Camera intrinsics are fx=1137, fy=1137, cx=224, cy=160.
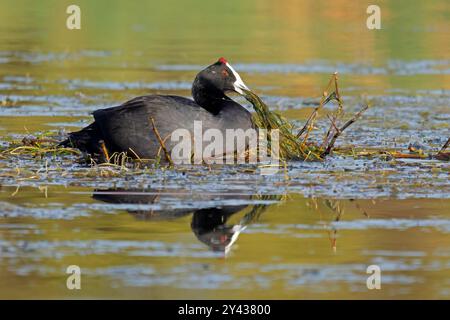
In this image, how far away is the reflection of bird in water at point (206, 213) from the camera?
7.64 m

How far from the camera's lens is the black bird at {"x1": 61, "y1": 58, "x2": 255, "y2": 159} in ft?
33.7

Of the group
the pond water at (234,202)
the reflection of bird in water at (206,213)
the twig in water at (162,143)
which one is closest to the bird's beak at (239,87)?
the pond water at (234,202)

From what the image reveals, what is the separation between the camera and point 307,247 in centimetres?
735

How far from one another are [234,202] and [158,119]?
192 centimetres

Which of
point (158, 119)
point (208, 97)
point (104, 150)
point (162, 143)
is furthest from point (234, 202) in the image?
point (208, 97)

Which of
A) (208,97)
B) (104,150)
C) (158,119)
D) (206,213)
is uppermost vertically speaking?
(208,97)

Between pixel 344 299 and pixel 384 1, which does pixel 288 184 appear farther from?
pixel 384 1

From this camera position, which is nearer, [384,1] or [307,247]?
[307,247]

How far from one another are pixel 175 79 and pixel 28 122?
3.93 m

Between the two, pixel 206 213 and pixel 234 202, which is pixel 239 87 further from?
pixel 206 213

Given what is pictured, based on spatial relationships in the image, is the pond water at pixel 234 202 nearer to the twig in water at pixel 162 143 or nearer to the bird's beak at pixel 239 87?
the twig in water at pixel 162 143

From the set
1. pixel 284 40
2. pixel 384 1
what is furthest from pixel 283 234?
pixel 384 1

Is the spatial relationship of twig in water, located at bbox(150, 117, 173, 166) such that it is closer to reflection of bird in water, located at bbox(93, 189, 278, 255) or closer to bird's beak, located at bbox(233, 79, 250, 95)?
reflection of bird in water, located at bbox(93, 189, 278, 255)

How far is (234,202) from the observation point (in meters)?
8.64
